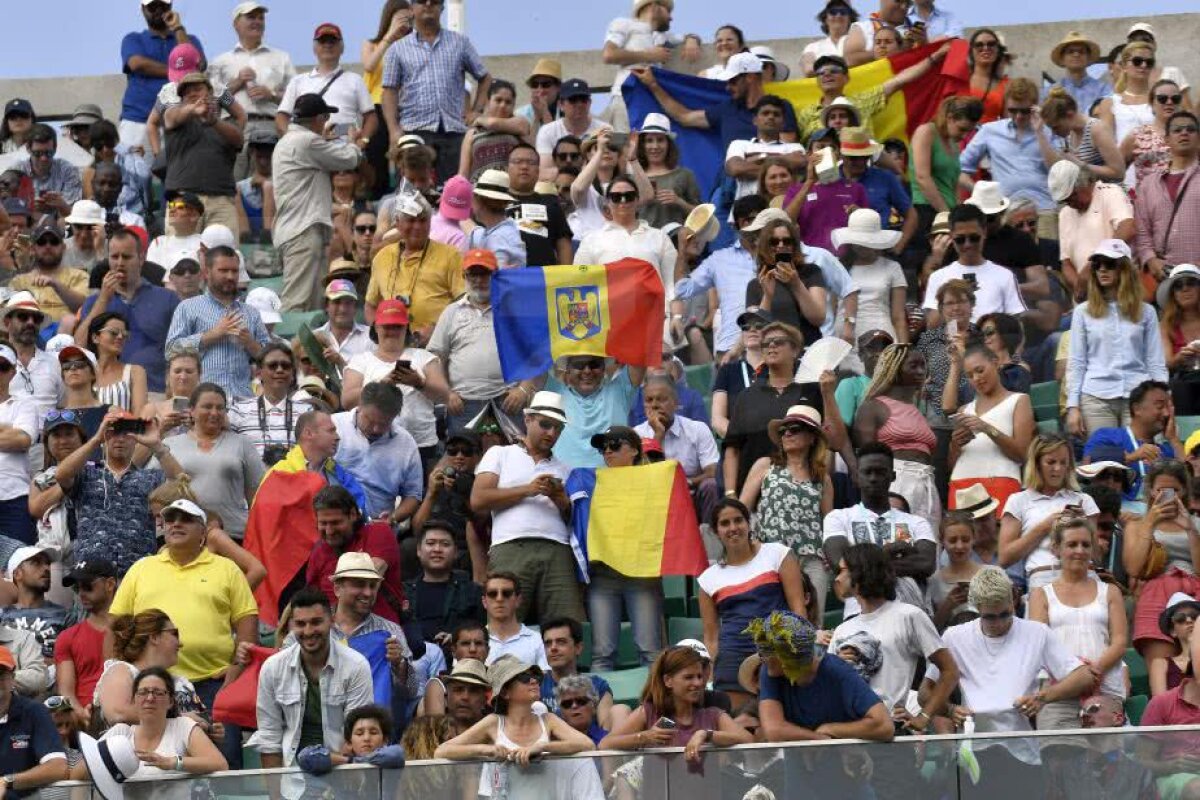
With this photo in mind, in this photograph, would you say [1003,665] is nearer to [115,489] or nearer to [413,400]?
[413,400]

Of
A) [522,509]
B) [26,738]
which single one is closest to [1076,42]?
[522,509]

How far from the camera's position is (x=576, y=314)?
63.4ft

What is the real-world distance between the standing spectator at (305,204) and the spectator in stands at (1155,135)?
5.11 meters

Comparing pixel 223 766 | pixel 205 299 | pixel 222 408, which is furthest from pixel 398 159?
pixel 223 766

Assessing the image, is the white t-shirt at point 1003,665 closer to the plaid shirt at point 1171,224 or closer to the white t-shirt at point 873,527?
the white t-shirt at point 873,527

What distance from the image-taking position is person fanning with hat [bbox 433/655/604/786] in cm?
1401

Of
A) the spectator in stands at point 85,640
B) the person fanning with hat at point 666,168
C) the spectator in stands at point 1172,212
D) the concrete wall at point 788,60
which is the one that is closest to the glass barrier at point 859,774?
the spectator in stands at point 85,640

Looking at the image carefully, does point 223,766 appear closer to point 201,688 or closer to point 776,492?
point 201,688

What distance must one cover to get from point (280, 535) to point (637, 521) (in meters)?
1.79

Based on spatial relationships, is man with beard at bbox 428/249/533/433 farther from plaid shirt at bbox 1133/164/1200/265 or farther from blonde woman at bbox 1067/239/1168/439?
plaid shirt at bbox 1133/164/1200/265

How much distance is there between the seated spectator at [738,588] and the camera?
51.6 ft

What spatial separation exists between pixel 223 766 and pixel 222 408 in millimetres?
3669

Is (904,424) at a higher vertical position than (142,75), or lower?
lower

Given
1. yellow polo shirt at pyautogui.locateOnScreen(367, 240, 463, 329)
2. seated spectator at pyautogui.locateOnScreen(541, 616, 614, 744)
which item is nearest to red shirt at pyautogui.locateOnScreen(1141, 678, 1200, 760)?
seated spectator at pyautogui.locateOnScreen(541, 616, 614, 744)
